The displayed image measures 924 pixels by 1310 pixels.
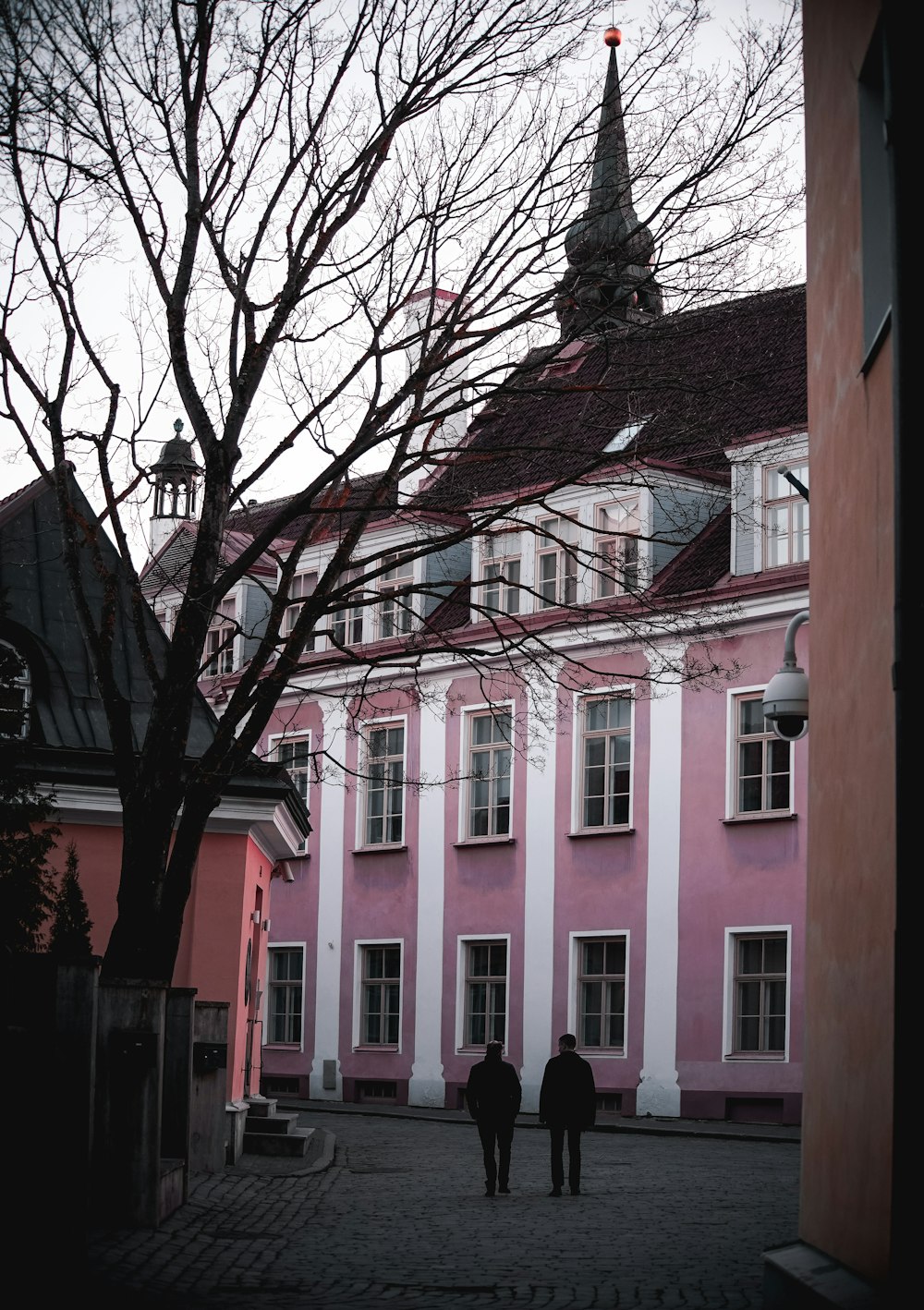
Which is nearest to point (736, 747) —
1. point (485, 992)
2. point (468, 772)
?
point (468, 772)

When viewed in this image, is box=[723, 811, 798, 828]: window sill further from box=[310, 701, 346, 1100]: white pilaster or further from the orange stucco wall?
the orange stucco wall

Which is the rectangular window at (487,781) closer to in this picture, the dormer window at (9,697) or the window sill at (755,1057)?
the window sill at (755,1057)

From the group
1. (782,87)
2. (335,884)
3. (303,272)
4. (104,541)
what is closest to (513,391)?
(303,272)

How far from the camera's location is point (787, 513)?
101ft

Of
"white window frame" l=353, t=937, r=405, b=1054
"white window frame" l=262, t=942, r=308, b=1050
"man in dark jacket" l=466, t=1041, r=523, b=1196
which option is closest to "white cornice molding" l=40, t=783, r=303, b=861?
"man in dark jacket" l=466, t=1041, r=523, b=1196

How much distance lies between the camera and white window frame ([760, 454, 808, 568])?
99.5 ft

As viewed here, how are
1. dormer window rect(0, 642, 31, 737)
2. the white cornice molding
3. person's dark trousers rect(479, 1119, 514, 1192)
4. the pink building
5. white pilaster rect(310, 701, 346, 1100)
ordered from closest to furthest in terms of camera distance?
dormer window rect(0, 642, 31, 737) < person's dark trousers rect(479, 1119, 514, 1192) < the white cornice molding < the pink building < white pilaster rect(310, 701, 346, 1100)

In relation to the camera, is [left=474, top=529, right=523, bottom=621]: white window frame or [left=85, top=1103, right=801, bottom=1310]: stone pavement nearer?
[left=85, top=1103, right=801, bottom=1310]: stone pavement

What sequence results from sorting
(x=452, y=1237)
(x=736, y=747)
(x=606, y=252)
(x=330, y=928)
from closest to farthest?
(x=452, y=1237) < (x=606, y=252) < (x=736, y=747) < (x=330, y=928)

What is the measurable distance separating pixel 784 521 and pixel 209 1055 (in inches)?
631

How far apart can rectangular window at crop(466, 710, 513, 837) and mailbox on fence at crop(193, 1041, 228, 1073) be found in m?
17.2

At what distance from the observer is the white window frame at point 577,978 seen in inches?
1249

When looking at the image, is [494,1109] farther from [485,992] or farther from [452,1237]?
[485,992]

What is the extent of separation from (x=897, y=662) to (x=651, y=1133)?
2251 centimetres
